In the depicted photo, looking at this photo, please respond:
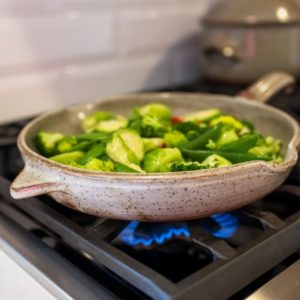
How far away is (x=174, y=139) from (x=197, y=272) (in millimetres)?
254

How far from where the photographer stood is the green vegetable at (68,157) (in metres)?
0.60

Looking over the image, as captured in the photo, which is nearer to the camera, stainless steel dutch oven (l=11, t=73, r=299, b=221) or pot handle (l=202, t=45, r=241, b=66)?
stainless steel dutch oven (l=11, t=73, r=299, b=221)

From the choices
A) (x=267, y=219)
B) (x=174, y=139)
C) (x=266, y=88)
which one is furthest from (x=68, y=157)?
(x=266, y=88)

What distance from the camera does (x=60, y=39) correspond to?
95 centimetres

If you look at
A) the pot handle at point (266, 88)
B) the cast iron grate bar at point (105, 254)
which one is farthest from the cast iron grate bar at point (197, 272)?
the pot handle at point (266, 88)

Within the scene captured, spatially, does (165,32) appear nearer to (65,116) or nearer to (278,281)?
(65,116)

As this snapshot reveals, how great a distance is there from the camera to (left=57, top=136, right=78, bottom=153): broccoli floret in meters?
0.64

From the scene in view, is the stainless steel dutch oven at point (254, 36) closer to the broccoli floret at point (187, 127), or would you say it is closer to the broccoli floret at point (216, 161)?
the broccoli floret at point (187, 127)

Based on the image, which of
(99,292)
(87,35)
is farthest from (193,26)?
(99,292)

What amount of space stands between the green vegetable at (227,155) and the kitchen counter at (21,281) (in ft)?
0.75

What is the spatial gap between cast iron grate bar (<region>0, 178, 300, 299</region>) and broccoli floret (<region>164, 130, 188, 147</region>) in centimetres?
15

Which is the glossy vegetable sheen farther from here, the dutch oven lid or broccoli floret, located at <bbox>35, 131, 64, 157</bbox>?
the dutch oven lid

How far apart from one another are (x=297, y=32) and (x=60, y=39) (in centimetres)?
49

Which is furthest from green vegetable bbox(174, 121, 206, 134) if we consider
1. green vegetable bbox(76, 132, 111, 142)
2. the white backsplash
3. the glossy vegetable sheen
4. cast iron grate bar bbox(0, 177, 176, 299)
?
the white backsplash
